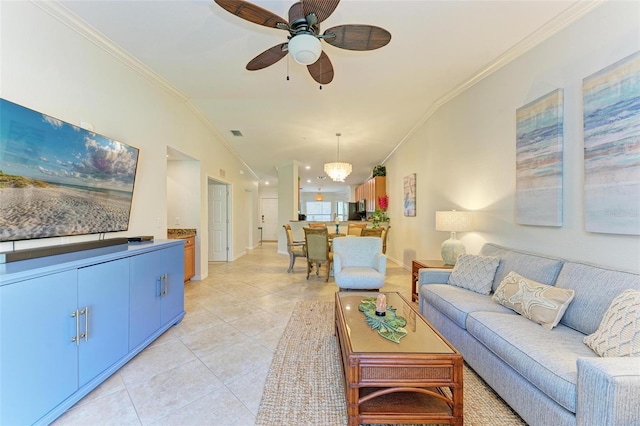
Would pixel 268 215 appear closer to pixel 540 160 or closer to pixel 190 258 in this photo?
pixel 190 258

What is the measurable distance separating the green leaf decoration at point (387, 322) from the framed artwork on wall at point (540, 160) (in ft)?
5.26

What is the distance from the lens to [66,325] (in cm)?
160

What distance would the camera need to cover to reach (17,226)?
164cm

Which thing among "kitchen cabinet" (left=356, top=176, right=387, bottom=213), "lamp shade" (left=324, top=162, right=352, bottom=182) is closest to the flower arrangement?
"kitchen cabinet" (left=356, top=176, right=387, bottom=213)

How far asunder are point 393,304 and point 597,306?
4.24 ft

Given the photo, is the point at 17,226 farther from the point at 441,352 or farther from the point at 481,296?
the point at 481,296

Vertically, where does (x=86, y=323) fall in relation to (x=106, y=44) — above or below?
below

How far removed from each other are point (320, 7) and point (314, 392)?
2507mm

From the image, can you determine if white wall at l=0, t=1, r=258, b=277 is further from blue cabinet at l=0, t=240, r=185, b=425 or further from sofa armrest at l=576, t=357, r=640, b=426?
sofa armrest at l=576, t=357, r=640, b=426

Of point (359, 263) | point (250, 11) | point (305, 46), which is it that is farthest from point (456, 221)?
point (250, 11)

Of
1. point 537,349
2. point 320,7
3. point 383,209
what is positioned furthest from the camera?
point 383,209

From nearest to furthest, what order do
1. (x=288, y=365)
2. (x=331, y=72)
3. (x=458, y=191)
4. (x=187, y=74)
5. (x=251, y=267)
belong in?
(x=288, y=365), (x=331, y=72), (x=187, y=74), (x=458, y=191), (x=251, y=267)

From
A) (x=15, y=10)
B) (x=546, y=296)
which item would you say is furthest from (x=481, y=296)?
(x=15, y=10)

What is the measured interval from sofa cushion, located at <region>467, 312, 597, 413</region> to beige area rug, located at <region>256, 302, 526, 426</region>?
34 centimetres
